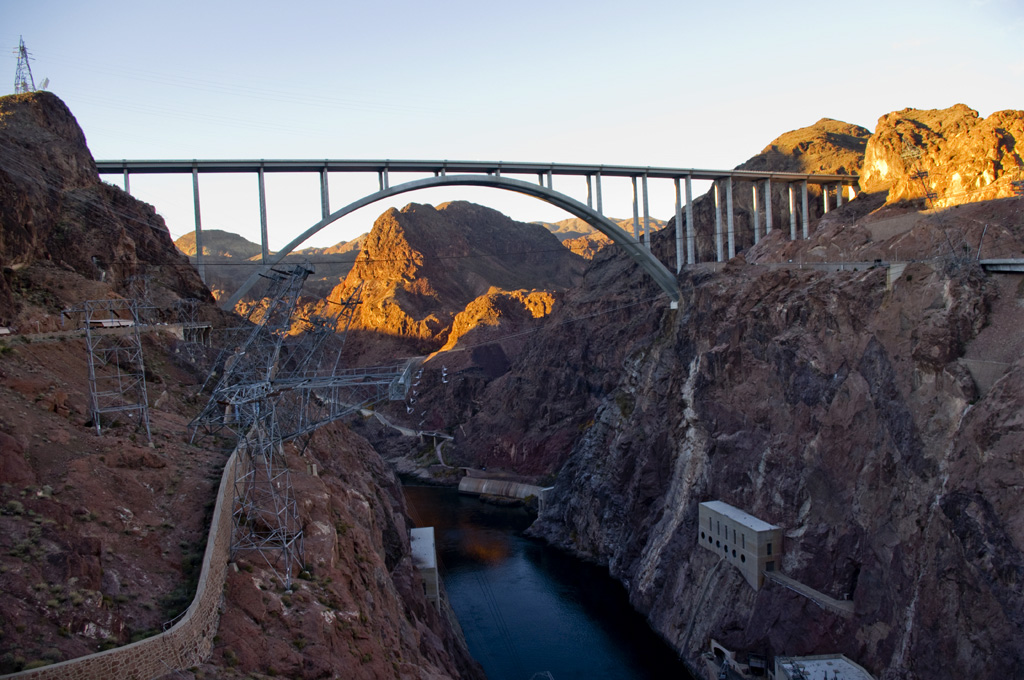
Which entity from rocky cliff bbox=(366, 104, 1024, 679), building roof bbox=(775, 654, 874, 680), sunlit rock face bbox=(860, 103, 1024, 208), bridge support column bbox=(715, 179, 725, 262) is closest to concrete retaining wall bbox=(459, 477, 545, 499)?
rocky cliff bbox=(366, 104, 1024, 679)

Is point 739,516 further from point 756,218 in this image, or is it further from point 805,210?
point 805,210

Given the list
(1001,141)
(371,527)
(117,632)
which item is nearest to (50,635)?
(117,632)

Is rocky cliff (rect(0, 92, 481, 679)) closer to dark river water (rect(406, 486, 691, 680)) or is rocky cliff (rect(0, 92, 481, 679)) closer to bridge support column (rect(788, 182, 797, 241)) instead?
dark river water (rect(406, 486, 691, 680))

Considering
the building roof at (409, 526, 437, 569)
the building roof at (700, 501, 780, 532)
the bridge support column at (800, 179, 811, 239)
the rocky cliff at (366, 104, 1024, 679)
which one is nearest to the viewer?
the rocky cliff at (366, 104, 1024, 679)

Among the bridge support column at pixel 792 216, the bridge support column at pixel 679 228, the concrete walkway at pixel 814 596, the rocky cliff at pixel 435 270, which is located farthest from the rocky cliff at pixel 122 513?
the rocky cliff at pixel 435 270

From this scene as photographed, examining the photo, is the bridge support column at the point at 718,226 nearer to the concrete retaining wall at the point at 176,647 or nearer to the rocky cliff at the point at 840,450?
the rocky cliff at the point at 840,450

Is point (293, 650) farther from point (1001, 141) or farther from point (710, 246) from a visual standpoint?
point (710, 246)

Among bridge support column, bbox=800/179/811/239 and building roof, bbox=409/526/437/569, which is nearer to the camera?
building roof, bbox=409/526/437/569

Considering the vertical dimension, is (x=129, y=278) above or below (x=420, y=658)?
above
